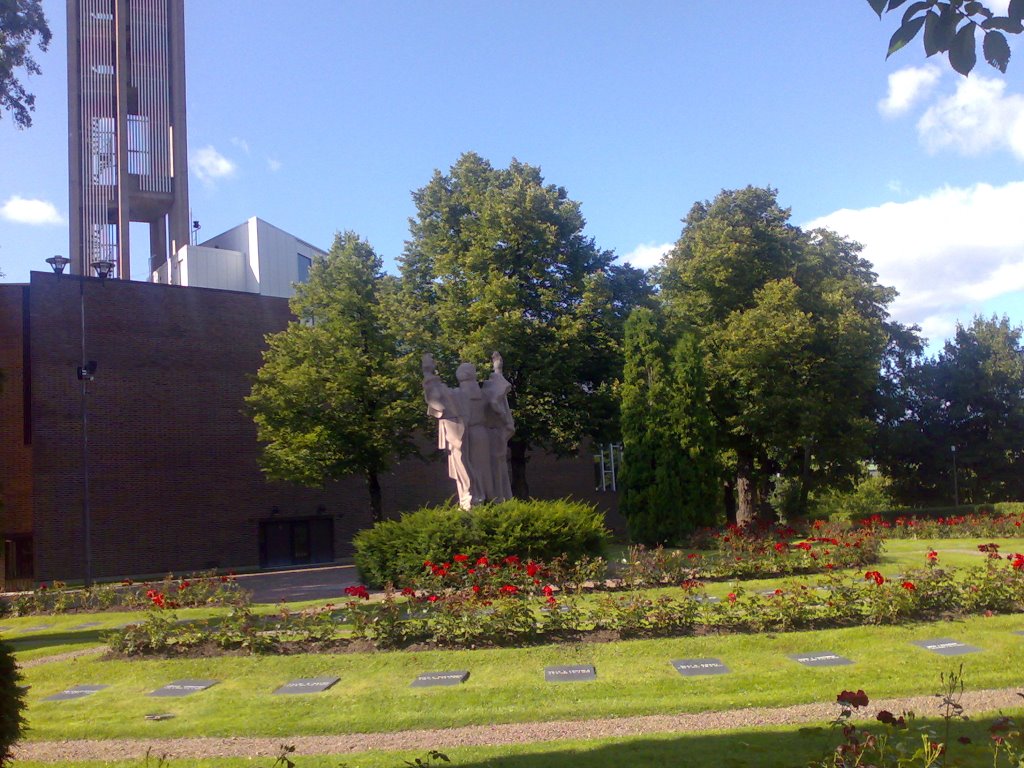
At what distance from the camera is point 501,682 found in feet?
30.3

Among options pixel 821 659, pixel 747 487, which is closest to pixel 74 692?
pixel 821 659

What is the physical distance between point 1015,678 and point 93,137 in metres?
52.5

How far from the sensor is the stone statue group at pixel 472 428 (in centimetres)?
1870

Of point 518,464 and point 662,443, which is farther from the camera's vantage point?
point 518,464

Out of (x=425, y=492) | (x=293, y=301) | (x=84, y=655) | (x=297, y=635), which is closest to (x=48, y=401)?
(x=293, y=301)

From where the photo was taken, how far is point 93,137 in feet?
164

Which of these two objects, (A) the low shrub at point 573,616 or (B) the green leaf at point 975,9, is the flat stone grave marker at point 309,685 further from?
(B) the green leaf at point 975,9

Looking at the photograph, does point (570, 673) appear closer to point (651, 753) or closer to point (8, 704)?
point (651, 753)

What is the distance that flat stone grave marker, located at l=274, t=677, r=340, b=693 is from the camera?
934 centimetres

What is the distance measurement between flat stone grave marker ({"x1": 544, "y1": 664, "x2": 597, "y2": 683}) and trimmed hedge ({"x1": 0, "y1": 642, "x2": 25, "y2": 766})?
200 inches

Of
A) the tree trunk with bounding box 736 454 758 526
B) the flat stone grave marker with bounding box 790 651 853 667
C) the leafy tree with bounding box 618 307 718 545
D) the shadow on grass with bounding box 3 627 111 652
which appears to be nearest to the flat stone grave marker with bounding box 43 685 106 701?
the shadow on grass with bounding box 3 627 111 652

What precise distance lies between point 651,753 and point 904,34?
5.02 metres

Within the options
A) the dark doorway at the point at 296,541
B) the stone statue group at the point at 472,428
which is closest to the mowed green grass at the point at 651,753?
the stone statue group at the point at 472,428

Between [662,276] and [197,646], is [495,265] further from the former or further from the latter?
[197,646]
